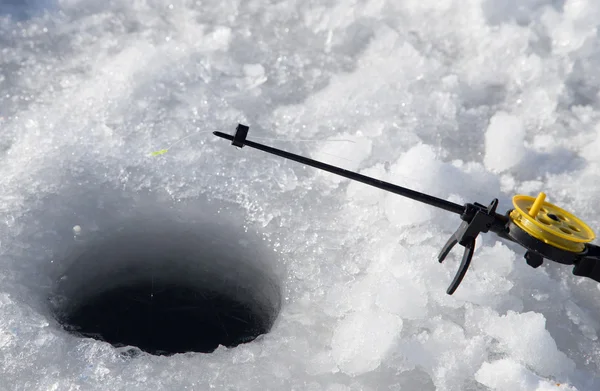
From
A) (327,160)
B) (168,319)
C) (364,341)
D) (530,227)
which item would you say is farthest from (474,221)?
(168,319)

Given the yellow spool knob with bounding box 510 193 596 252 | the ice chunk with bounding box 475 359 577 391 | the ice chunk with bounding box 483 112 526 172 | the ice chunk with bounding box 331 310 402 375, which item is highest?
the yellow spool knob with bounding box 510 193 596 252

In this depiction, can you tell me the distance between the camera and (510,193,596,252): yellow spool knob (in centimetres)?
127

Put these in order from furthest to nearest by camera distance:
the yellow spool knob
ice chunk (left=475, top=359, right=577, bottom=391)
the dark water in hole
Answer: the dark water in hole < ice chunk (left=475, top=359, right=577, bottom=391) < the yellow spool knob

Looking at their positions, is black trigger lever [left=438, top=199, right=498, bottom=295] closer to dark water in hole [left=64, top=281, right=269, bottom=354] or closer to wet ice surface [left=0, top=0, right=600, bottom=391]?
wet ice surface [left=0, top=0, right=600, bottom=391]

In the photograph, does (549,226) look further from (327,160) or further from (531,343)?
(327,160)

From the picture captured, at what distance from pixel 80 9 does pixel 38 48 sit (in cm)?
33

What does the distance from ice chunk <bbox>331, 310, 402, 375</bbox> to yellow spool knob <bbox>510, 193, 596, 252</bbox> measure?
549mm

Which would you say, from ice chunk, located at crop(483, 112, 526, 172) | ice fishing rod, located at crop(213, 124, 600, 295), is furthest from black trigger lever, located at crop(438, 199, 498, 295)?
ice chunk, located at crop(483, 112, 526, 172)

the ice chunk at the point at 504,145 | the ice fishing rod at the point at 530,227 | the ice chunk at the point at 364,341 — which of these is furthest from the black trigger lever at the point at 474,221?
the ice chunk at the point at 504,145

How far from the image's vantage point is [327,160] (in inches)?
88.6

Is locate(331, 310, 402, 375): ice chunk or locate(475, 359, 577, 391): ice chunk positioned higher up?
locate(475, 359, 577, 391): ice chunk

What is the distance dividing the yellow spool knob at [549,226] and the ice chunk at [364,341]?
1.80 ft

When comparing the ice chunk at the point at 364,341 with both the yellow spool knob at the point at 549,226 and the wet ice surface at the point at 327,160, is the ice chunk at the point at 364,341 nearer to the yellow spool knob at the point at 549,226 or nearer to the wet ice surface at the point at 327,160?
the wet ice surface at the point at 327,160

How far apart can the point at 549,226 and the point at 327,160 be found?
1.09 metres
